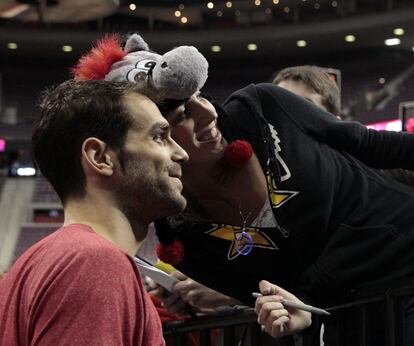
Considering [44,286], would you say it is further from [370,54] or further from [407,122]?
[370,54]

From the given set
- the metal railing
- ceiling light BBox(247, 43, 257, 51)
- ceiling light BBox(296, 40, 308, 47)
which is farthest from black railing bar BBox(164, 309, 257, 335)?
ceiling light BBox(247, 43, 257, 51)

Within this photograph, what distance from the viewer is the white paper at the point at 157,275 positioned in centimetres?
211

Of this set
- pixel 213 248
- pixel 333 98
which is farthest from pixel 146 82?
pixel 333 98

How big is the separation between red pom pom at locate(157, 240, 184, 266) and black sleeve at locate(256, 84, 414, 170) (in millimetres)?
399

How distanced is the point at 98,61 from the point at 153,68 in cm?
14

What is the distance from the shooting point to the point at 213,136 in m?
1.85

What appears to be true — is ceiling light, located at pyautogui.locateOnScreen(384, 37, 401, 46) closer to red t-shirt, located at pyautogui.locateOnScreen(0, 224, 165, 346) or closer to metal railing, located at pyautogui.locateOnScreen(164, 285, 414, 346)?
metal railing, located at pyautogui.locateOnScreen(164, 285, 414, 346)

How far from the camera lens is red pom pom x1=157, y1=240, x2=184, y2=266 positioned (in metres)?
1.95

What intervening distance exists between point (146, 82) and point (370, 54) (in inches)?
726

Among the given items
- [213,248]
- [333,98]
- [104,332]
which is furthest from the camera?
[333,98]

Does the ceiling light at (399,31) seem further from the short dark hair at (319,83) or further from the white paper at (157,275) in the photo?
the white paper at (157,275)

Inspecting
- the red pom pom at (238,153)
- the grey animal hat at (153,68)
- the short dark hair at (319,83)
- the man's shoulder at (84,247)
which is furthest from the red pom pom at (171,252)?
the short dark hair at (319,83)

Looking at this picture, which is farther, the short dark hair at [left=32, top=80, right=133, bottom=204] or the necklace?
the necklace

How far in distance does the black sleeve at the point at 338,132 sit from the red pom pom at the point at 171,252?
1.31 ft
